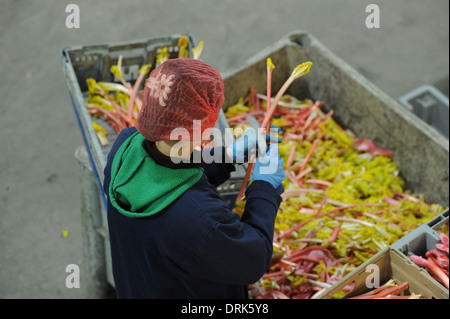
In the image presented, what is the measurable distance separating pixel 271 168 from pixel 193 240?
2.05ft

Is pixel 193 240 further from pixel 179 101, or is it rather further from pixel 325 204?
pixel 325 204

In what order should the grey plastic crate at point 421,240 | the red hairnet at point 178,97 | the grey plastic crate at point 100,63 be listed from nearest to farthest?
the red hairnet at point 178,97 → the grey plastic crate at point 421,240 → the grey plastic crate at point 100,63

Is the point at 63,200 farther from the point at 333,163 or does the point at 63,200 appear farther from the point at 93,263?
the point at 333,163

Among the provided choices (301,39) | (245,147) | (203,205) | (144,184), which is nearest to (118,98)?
(301,39)

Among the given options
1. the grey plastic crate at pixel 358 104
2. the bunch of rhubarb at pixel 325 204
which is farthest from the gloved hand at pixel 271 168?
the grey plastic crate at pixel 358 104

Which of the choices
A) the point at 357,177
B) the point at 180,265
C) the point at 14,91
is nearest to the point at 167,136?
the point at 180,265

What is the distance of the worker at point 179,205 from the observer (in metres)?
1.98

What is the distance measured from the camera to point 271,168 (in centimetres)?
248

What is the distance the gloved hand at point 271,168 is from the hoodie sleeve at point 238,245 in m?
0.18

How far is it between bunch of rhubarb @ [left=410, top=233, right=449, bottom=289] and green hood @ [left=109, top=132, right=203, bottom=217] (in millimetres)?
1545

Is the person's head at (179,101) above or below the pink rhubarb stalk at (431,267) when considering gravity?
above

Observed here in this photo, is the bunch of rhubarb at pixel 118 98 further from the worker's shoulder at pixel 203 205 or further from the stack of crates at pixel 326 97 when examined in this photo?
the worker's shoulder at pixel 203 205

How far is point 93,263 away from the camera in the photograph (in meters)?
4.11

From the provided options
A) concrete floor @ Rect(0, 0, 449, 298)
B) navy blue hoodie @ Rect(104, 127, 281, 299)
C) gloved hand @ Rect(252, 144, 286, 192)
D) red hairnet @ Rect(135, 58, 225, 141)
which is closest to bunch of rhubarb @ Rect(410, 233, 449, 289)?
gloved hand @ Rect(252, 144, 286, 192)
